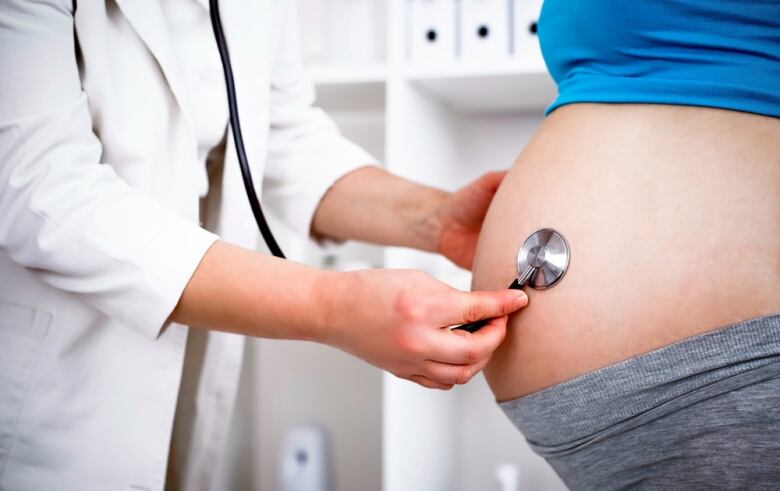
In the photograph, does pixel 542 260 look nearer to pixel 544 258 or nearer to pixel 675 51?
pixel 544 258

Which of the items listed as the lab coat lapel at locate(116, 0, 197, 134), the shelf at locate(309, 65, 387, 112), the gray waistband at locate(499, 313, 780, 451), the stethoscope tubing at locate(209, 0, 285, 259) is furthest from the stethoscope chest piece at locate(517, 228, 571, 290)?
the shelf at locate(309, 65, 387, 112)

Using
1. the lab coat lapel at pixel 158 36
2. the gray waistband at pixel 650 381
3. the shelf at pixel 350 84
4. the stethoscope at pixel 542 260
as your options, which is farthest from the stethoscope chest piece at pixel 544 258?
the shelf at pixel 350 84

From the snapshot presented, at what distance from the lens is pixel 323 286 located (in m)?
0.67

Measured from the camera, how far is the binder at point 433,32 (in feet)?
4.72

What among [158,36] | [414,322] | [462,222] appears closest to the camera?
[414,322]

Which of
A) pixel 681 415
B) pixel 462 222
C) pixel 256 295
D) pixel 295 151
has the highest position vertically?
pixel 295 151

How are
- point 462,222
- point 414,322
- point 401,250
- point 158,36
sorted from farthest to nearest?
point 401,250, point 462,222, point 158,36, point 414,322

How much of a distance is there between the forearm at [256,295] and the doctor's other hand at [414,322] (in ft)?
0.08

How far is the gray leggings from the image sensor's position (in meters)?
0.58

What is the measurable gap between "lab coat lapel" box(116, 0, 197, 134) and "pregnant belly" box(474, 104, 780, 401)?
0.43m

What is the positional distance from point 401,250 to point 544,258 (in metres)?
0.71

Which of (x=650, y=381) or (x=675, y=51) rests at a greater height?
(x=675, y=51)

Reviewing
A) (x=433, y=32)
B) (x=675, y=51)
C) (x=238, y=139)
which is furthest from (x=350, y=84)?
(x=675, y=51)

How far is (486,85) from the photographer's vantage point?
4.63 ft
